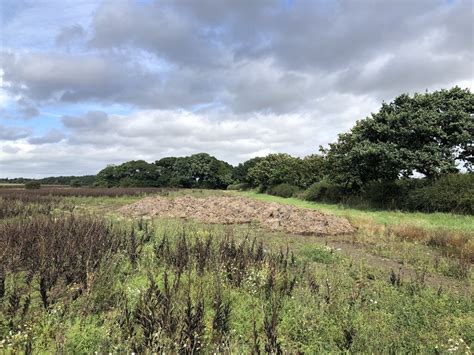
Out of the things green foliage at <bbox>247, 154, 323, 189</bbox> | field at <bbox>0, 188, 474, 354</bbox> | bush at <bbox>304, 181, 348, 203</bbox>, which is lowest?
field at <bbox>0, 188, 474, 354</bbox>

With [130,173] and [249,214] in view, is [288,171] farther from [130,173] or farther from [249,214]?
[130,173]

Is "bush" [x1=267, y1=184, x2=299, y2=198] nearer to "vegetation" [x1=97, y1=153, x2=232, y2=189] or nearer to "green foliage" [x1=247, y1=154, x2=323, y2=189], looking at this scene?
"green foliage" [x1=247, y1=154, x2=323, y2=189]

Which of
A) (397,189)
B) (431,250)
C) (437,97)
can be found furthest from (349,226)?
(437,97)

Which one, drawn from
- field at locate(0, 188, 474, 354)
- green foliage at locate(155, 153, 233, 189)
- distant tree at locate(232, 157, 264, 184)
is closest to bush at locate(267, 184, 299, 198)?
field at locate(0, 188, 474, 354)

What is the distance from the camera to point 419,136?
67.6 feet

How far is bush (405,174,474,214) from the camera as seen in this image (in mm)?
17234

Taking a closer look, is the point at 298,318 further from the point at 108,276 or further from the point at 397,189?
the point at 397,189

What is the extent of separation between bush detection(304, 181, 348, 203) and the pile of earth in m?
9.19

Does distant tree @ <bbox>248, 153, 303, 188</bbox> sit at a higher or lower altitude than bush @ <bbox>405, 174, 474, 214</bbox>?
higher

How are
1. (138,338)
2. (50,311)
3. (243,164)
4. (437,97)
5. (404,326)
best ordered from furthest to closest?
(243,164)
(437,97)
(404,326)
(50,311)
(138,338)

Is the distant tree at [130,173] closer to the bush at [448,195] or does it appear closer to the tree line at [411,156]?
the tree line at [411,156]

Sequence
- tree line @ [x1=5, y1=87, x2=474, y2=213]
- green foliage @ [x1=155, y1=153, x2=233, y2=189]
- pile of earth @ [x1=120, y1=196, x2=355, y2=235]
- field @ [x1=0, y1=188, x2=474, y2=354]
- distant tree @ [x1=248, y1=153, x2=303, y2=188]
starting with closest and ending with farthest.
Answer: field @ [x1=0, y1=188, x2=474, y2=354]
pile of earth @ [x1=120, y1=196, x2=355, y2=235]
tree line @ [x1=5, y1=87, x2=474, y2=213]
distant tree @ [x1=248, y1=153, x2=303, y2=188]
green foliage @ [x1=155, y1=153, x2=233, y2=189]

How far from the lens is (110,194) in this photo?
33344 mm

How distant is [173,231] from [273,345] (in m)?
8.07
